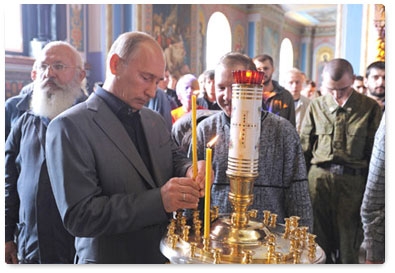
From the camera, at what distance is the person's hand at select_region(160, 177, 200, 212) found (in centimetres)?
88

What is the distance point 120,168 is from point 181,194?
20cm

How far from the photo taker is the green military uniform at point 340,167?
69.8 inches

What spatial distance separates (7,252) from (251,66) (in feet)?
3.24

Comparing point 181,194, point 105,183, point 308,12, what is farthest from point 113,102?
point 308,12

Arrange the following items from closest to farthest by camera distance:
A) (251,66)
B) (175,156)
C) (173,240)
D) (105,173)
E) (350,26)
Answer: (173,240), (105,173), (175,156), (251,66), (350,26)

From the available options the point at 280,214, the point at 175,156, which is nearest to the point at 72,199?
the point at 175,156

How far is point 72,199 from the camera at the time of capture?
0.91m

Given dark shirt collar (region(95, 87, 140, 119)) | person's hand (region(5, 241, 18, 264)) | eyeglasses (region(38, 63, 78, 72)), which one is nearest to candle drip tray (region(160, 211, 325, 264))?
dark shirt collar (region(95, 87, 140, 119))

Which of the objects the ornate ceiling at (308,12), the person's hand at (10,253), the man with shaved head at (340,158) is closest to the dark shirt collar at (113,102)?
the person's hand at (10,253)

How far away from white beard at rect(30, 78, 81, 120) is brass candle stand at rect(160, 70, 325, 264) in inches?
28.6

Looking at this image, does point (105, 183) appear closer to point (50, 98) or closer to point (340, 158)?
point (50, 98)

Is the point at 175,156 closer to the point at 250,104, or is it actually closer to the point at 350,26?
the point at 250,104

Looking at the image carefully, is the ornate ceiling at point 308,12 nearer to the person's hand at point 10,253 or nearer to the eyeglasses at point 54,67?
the eyeglasses at point 54,67

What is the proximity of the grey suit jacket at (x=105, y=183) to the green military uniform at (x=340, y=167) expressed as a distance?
95 centimetres
